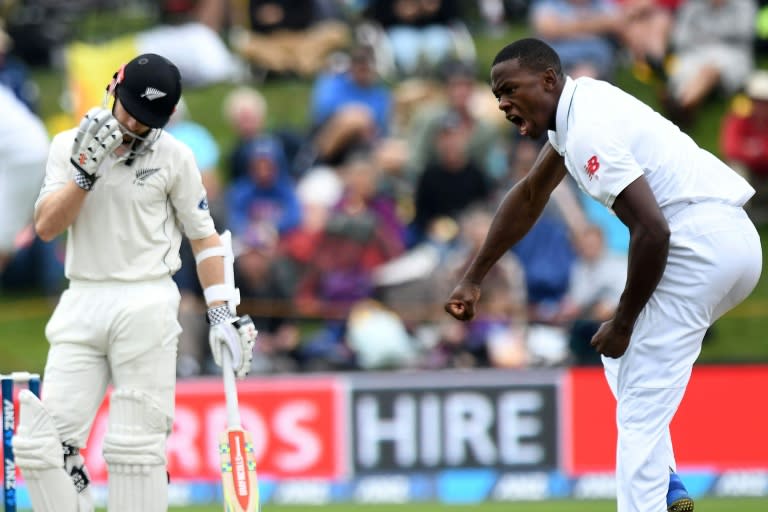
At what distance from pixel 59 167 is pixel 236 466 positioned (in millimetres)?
1416

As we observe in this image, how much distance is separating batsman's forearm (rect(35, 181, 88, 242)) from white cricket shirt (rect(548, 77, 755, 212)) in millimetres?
1885

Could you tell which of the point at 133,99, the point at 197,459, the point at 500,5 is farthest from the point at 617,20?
the point at 133,99

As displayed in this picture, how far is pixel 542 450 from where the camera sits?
9.74 metres

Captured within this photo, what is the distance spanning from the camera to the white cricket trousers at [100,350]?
235 inches

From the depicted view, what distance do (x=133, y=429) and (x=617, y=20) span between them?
7938 millimetres

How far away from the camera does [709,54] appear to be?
1234 centimetres

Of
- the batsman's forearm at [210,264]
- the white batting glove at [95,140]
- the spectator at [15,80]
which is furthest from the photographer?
the spectator at [15,80]

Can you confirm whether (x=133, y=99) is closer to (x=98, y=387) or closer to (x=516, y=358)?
(x=98, y=387)

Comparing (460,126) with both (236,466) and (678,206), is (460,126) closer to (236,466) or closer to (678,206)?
(236,466)

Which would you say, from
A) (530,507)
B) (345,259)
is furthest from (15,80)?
(530,507)

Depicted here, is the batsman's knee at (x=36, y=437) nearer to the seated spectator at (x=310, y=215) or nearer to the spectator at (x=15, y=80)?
the seated spectator at (x=310, y=215)

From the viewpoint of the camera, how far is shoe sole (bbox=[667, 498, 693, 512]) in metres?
5.41

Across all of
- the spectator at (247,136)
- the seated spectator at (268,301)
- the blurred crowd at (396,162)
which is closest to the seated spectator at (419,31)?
the blurred crowd at (396,162)

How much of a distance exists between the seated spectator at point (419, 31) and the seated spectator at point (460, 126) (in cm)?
110
